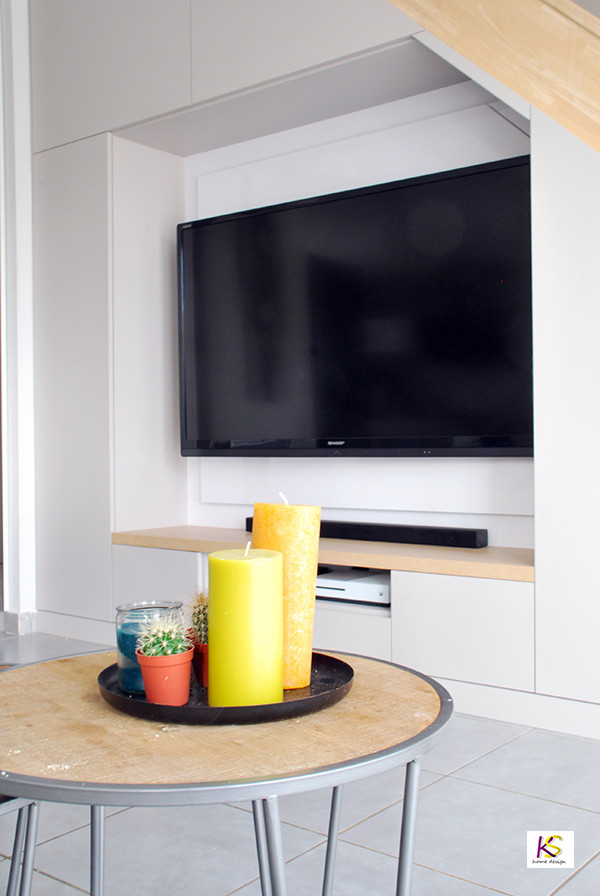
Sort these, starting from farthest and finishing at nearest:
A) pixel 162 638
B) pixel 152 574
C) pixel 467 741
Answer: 1. pixel 152 574
2. pixel 467 741
3. pixel 162 638

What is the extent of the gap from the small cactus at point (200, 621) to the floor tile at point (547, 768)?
1154mm

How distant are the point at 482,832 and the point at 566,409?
111 cm

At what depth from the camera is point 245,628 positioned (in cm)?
77

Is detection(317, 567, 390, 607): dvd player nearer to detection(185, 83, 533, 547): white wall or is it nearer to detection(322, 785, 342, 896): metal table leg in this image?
detection(185, 83, 533, 547): white wall

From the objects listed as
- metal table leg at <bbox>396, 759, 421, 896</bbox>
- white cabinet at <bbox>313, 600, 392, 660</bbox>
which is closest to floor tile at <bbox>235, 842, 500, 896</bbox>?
metal table leg at <bbox>396, 759, 421, 896</bbox>

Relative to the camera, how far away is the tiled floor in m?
1.37

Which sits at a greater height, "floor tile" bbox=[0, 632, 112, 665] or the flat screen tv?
the flat screen tv

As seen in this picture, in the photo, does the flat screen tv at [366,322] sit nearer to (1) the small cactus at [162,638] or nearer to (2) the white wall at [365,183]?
(2) the white wall at [365,183]

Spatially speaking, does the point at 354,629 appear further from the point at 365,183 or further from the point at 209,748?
the point at 209,748

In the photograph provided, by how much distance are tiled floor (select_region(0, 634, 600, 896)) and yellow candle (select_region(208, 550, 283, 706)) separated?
73 centimetres

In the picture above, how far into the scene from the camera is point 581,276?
221 cm

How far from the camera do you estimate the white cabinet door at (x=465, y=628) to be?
225cm

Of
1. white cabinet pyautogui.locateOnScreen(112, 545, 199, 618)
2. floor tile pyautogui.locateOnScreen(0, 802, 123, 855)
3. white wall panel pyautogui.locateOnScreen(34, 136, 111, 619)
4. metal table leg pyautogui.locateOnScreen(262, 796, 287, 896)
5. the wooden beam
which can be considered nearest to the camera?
the wooden beam

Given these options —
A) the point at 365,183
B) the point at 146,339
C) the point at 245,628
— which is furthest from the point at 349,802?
the point at 146,339
